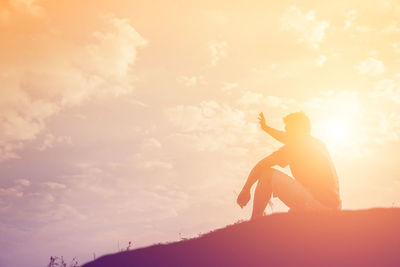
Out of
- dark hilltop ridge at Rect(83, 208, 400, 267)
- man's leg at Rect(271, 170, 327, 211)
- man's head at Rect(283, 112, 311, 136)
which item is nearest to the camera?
dark hilltop ridge at Rect(83, 208, 400, 267)

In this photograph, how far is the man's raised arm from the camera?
31.8 feet

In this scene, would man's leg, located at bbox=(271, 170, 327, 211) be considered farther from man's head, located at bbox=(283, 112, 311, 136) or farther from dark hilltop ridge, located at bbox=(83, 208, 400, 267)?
man's head, located at bbox=(283, 112, 311, 136)

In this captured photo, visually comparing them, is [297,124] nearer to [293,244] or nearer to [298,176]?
[298,176]

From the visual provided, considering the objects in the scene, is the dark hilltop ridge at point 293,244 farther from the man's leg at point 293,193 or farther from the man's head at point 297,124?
the man's head at point 297,124

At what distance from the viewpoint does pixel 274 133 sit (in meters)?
9.93

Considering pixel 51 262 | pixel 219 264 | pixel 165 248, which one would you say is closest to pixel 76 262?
pixel 51 262

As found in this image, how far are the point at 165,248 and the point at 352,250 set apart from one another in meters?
3.44

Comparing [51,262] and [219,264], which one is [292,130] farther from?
[51,262]

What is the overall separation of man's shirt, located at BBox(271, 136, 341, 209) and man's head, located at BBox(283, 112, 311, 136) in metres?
0.18

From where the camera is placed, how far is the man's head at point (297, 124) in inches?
369

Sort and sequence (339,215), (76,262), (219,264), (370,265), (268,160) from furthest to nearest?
(76,262), (268,160), (339,215), (219,264), (370,265)

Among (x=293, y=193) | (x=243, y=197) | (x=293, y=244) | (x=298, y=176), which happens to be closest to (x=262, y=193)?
(x=243, y=197)

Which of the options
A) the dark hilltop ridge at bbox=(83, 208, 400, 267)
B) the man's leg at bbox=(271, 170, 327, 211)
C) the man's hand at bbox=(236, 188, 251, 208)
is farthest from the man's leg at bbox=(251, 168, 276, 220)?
the dark hilltop ridge at bbox=(83, 208, 400, 267)

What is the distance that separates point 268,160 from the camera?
9289 mm
